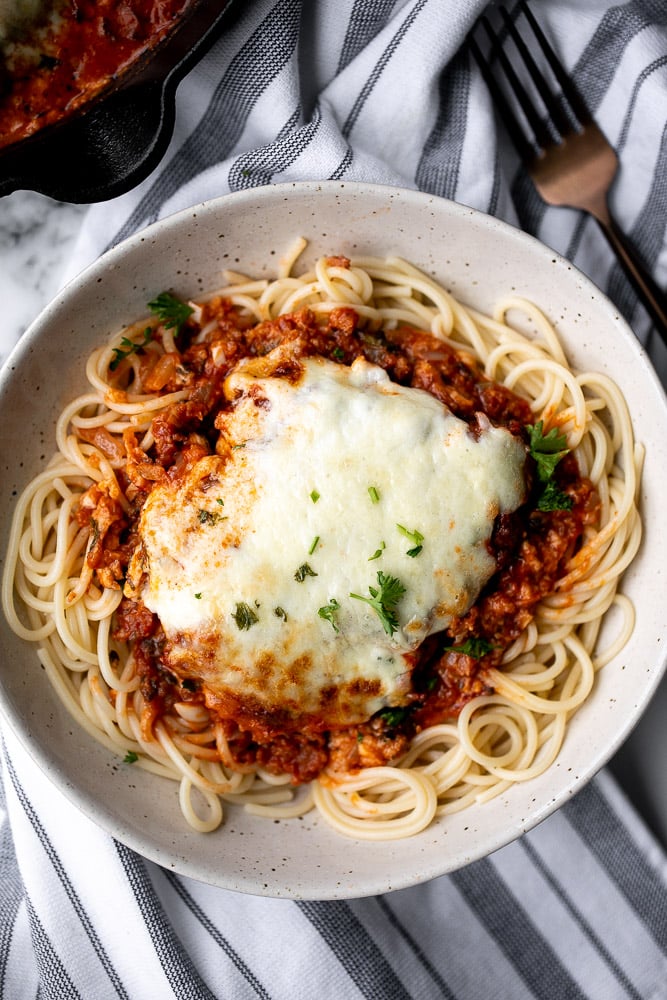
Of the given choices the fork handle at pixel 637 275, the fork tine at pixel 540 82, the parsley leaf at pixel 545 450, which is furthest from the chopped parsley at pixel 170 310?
the fork handle at pixel 637 275

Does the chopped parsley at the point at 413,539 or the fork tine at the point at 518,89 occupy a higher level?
the fork tine at the point at 518,89

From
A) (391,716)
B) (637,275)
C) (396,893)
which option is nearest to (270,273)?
(637,275)

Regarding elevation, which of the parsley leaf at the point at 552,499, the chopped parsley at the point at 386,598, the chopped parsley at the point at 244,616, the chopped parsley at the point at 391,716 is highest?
the chopped parsley at the point at 244,616

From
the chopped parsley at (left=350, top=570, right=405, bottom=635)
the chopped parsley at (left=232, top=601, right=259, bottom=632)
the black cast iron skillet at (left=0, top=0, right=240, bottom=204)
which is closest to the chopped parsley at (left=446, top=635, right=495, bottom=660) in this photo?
the chopped parsley at (left=350, top=570, right=405, bottom=635)

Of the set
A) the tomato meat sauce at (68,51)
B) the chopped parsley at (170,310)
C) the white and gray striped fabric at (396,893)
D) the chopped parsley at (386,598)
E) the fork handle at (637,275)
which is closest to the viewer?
the chopped parsley at (386,598)

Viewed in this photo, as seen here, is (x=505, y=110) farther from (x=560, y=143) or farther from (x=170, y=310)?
(x=170, y=310)

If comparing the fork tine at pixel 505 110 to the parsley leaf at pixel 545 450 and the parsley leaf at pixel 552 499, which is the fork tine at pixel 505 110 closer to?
the parsley leaf at pixel 545 450

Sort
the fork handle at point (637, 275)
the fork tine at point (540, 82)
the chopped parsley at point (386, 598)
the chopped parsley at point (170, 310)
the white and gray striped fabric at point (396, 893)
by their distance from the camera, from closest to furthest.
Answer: the chopped parsley at point (386, 598)
the chopped parsley at point (170, 310)
the white and gray striped fabric at point (396, 893)
the fork tine at point (540, 82)
the fork handle at point (637, 275)

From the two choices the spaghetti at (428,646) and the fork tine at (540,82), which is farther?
the fork tine at (540,82)
